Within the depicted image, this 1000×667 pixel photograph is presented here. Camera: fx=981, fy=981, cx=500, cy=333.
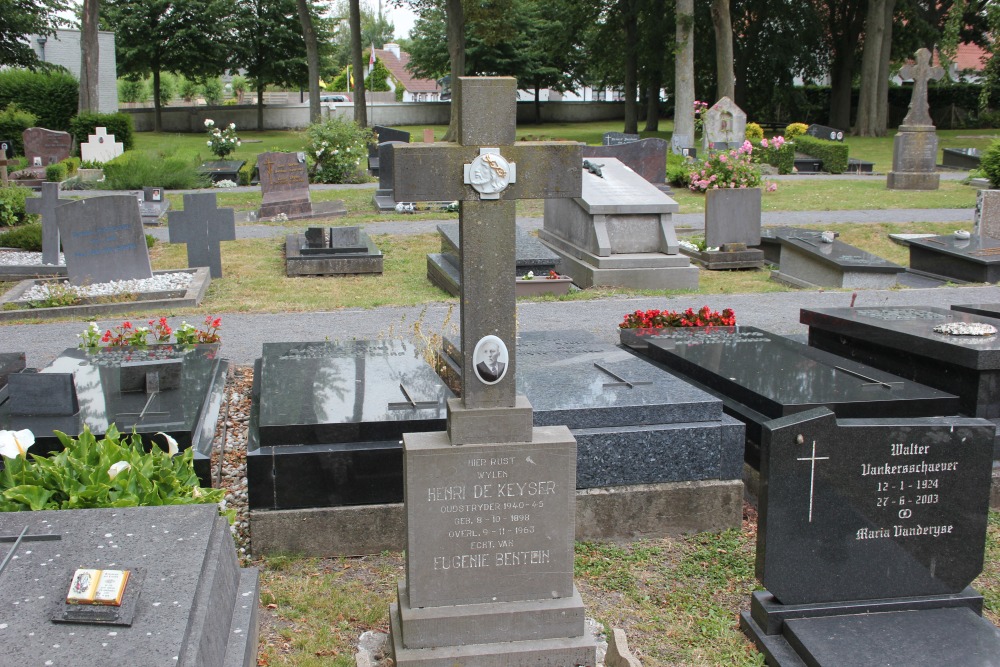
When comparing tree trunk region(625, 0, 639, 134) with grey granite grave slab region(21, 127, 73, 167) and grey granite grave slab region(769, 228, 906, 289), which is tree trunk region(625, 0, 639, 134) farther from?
grey granite grave slab region(769, 228, 906, 289)

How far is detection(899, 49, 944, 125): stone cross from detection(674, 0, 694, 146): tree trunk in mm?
7554

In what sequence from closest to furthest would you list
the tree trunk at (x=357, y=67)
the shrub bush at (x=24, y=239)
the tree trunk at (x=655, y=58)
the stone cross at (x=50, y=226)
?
the stone cross at (x=50, y=226) < the shrub bush at (x=24, y=239) < the tree trunk at (x=357, y=67) < the tree trunk at (x=655, y=58)

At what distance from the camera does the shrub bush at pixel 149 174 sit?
21531mm

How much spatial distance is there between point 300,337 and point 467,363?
589cm

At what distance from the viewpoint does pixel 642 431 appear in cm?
557

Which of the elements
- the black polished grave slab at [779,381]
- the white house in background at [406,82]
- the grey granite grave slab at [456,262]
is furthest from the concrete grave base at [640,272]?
the white house in background at [406,82]

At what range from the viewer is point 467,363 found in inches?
160

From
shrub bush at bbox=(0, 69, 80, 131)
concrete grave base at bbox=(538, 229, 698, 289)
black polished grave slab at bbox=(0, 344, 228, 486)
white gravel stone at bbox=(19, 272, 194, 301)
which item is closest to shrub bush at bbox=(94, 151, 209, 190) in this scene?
white gravel stone at bbox=(19, 272, 194, 301)

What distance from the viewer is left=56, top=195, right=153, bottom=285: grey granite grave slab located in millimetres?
11836

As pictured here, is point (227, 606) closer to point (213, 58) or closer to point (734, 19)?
point (734, 19)

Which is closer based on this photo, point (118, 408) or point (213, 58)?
point (118, 408)

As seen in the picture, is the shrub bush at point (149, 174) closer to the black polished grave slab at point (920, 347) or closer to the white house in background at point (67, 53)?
the black polished grave slab at point (920, 347)

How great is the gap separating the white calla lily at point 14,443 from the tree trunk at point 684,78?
88.5ft

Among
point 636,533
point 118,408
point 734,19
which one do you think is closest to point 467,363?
point 636,533
